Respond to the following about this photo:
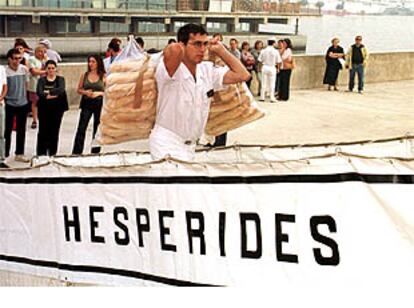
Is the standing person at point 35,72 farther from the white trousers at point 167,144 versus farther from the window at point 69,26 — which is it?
the window at point 69,26

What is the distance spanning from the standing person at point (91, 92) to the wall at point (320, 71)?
3.30m

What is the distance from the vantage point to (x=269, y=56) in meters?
12.0

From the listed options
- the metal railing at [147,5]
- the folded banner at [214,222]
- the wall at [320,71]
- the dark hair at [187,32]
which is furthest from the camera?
the metal railing at [147,5]

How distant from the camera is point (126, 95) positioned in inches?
193

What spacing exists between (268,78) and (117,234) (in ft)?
31.4

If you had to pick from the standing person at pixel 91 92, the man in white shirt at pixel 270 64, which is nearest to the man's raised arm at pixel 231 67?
the standing person at pixel 91 92

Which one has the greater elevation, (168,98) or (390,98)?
(168,98)

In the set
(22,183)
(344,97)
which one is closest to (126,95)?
(22,183)

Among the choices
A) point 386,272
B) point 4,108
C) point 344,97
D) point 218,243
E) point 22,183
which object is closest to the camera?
point 386,272

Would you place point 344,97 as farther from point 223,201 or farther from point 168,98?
point 223,201

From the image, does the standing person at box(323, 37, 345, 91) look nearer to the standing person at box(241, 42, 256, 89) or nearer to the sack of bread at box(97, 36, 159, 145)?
the standing person at box(241, 42, 256, 89)

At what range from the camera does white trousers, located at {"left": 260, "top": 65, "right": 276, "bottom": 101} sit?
11962mm

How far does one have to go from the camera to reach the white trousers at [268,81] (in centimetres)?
1196

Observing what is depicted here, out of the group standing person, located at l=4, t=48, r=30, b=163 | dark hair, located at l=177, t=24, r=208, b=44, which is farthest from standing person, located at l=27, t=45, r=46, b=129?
dark hair, located at l=177, t=24, r=208, b=44
